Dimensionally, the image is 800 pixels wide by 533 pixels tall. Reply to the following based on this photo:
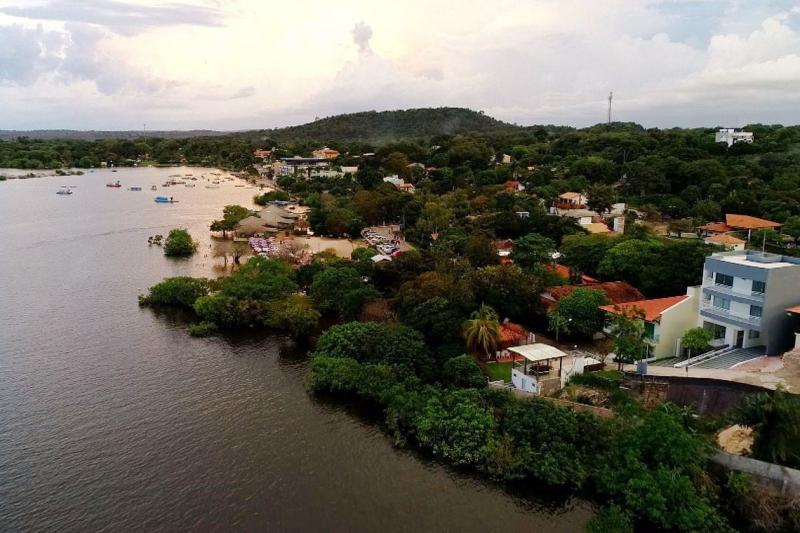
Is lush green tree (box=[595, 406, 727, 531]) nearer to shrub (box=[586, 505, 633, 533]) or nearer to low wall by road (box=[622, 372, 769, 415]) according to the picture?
shrub (box=[586, 505, 633, 533])

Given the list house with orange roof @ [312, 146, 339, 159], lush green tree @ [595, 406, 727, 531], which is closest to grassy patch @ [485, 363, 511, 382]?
lush green tree @ [595, 406, 727, 531]

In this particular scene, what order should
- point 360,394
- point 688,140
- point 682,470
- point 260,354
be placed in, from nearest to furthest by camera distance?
point 682,470
point 360,394
point 260,354
point 688,140

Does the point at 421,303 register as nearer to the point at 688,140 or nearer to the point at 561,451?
the point at 561,451

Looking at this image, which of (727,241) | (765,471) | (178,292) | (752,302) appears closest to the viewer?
(765,471)

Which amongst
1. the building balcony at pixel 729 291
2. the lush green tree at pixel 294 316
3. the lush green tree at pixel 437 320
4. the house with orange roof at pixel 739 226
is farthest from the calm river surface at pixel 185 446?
the house with orange roof at pixel 739 226

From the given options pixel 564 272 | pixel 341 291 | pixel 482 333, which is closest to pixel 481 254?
pixel 564 272

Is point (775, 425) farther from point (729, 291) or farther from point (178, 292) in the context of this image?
point (178, 292)

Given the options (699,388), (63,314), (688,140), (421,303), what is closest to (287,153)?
A: (688,140)
